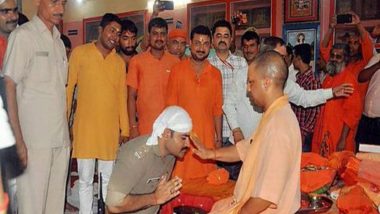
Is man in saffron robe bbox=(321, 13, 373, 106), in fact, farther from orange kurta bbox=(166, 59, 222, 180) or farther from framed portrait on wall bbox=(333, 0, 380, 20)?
orange kurta bbox=(166, 59, 222, 180)

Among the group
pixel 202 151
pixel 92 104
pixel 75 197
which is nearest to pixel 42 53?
pixel 92 104

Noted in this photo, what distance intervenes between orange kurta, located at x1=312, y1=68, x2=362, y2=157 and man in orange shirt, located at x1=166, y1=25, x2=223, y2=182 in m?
1.30

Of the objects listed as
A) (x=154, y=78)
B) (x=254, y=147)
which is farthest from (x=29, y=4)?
(x=254, y=147)

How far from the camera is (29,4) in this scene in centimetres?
930

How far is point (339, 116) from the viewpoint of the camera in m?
5.21

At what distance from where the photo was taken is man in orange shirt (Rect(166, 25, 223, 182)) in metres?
4.30

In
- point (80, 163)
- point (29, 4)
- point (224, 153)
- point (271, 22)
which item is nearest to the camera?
point (224, 153)

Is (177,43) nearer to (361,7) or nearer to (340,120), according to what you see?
(340,120)

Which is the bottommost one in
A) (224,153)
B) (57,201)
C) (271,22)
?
(57,201)

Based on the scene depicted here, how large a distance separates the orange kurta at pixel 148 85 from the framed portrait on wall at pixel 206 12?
13.1ft

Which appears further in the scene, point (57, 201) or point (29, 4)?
point (29, 4)

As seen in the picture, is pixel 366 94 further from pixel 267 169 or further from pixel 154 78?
pixel 267 169

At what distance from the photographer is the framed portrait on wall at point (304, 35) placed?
23.4 ft

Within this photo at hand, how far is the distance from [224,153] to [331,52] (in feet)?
9.42
